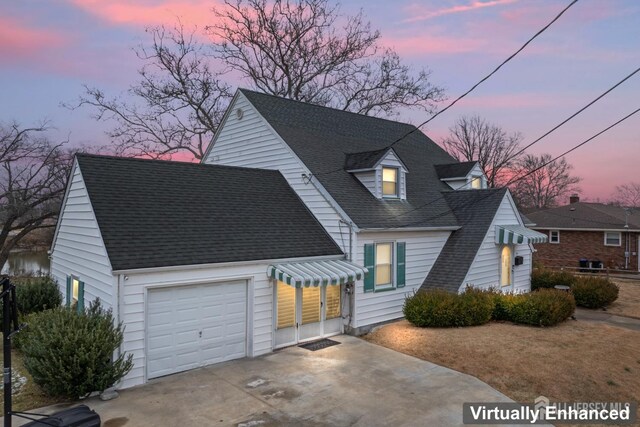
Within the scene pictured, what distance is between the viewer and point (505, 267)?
1784cm

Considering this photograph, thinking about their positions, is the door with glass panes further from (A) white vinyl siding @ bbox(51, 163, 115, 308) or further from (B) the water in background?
(B) the water in background

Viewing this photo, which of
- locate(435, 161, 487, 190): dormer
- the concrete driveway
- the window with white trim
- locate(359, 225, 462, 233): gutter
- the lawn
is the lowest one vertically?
the lawn

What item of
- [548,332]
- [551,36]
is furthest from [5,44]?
[548,332]

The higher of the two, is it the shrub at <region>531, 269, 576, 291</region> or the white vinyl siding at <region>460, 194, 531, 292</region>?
the white vinyl siding at <region>460, 194, 531, 292</region>

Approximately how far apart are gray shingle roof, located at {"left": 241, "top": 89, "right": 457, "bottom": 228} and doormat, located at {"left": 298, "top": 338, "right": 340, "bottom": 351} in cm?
385

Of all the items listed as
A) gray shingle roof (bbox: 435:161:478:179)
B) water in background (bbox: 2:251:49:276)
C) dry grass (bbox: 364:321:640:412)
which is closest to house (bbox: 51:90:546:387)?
gray shingle roof (bbox: 435:161:478:179)

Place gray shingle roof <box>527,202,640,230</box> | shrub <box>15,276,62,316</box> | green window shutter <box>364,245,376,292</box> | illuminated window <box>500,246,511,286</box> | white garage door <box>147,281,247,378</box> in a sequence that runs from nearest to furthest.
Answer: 1. white garage door <box>147,281,247,378</box>
2. green window shutter <box>364,245,376,292</box>
3. shrub <box>15,276,62,316</box>
4. illuminated window <box>500,246,511,286</box>
5. gray shingle roof <box>527,202,640,230</box>

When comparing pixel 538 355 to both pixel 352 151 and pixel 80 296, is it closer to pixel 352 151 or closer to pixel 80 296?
pixel 352 151

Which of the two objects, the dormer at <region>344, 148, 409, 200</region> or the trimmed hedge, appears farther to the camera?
the dormer at <region>344, 148, 409, 200</region>

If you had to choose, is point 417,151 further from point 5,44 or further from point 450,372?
point 5,44

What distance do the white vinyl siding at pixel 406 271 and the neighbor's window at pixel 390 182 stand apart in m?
1.98

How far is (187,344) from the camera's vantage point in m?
9.93

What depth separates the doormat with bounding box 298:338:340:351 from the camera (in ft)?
38.6

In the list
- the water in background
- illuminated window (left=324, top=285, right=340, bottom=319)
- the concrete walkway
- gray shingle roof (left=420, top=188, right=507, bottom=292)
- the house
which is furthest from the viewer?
the water in background
